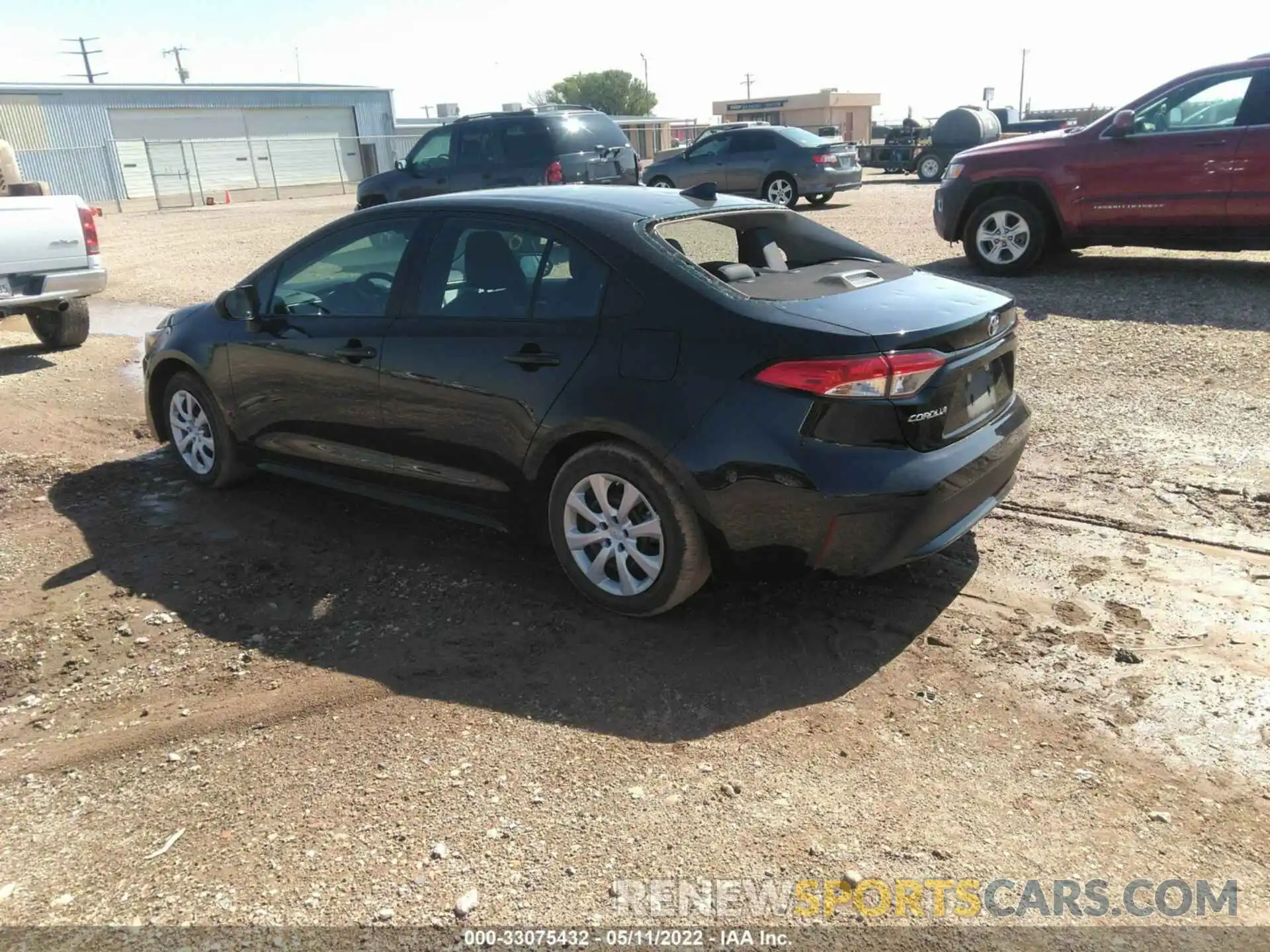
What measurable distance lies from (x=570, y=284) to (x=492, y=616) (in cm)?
137

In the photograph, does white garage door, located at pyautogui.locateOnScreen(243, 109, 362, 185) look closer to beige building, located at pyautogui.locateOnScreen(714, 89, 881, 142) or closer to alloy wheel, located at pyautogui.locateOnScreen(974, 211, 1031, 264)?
beige building, located at pyautogui.locateOnScreen(714, 89, 881, 142)

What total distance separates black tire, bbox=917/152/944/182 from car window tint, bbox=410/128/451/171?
54.2 feet

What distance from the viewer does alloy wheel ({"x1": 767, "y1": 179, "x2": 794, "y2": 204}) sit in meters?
18.5

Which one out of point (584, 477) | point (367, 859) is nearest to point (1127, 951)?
point (367, 859)

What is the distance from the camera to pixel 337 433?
471cm

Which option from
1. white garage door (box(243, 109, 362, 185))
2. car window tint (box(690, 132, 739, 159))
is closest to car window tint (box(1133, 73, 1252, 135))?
car window tint (box(690, 132, 739, 159))

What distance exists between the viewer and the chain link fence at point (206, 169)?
3522 cm

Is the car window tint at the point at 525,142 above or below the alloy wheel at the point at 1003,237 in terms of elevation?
above

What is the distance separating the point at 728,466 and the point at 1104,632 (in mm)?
1576

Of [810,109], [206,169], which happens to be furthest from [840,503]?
[810,109]

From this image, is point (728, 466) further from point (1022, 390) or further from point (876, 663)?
point (1022, 390)

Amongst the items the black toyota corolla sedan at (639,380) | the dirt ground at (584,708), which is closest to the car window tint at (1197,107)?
the dirt ground at (584,708)

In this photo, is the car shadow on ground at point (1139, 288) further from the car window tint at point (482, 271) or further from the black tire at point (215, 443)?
the black tire at point (215, 443)

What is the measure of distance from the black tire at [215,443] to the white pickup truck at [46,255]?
3971 millimetres
